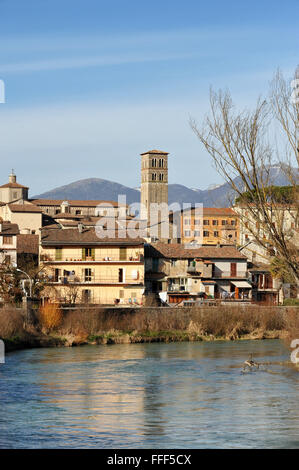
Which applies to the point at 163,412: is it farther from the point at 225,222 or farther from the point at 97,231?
the point at 225,222

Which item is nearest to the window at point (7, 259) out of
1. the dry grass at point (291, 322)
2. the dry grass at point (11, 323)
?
the dry grass at point (11, 323)

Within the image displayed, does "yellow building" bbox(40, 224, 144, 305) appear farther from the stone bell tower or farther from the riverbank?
the stone bell tower

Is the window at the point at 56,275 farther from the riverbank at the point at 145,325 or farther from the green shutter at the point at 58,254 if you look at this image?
the riverbank at the point at 145,325

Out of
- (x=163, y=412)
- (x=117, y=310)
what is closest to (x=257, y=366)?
(x=163, y=412)

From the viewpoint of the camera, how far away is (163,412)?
26.1 metres

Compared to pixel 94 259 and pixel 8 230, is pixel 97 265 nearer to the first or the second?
pixel 94 259

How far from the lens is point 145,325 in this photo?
176 ft

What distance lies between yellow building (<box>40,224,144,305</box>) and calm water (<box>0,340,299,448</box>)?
68.9 ft

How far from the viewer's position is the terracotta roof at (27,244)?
72.7m

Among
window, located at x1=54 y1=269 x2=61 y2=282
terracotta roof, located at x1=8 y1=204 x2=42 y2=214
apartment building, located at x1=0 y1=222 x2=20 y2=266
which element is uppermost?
terracotta roof, located at x1=8 y1=204 x2=42 y2=214

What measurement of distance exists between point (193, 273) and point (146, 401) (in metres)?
40.2

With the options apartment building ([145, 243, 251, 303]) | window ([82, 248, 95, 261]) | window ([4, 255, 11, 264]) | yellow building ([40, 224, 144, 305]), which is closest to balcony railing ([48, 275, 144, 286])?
yellow building ([40, 224, 144, 305])

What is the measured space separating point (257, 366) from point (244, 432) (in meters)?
13.9

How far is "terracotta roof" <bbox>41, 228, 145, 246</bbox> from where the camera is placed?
214ft
